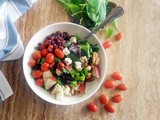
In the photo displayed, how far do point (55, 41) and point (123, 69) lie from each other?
22 centimetres

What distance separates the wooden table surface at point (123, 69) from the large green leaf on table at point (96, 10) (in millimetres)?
49

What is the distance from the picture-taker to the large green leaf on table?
3.09 feet

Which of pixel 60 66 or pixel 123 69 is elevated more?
pixel 60 66

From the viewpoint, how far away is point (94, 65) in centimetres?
95

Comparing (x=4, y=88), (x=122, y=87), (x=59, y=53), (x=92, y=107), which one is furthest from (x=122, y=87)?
(x=4, y=88)

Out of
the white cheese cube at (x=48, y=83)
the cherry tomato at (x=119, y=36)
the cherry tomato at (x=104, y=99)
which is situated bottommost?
the cherry tomato at (x=104, y=99)

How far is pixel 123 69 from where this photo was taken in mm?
984

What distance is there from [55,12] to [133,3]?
243 mm

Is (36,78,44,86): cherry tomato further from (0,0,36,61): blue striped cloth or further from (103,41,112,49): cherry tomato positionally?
(103,41,112,49): cherry tomato

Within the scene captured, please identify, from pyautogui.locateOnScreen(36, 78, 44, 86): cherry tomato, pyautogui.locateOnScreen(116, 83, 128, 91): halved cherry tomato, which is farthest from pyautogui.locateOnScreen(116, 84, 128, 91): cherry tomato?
pyautogui.locateOnScreen(36, 78, 44, 86): cherry tomato

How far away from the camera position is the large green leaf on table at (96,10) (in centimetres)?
94

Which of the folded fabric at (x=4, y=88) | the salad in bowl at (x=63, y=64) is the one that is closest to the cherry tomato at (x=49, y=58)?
the salad in bowl at (x=63, y=64)

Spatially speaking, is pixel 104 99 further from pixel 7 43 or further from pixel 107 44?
pixel 7 43

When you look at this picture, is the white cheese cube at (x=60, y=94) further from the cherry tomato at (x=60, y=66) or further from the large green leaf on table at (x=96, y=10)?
the large green leaf on table at (x=96, y=10)
